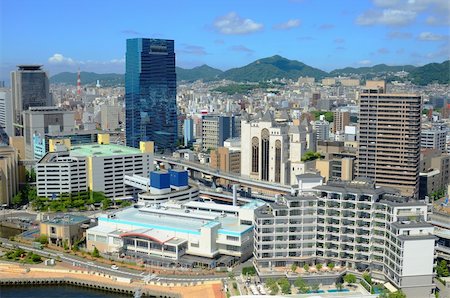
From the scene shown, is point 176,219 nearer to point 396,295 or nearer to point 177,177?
point 177,177

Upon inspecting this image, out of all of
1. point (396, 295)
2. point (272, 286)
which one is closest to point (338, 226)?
point (272, 286)

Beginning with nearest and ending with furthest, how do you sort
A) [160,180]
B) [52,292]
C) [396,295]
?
[396,295]
[52,292]
[160,180]

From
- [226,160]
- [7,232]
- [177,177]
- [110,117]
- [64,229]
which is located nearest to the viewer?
[64,229]

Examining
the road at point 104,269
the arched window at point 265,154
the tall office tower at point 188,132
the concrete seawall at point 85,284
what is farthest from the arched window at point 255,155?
the tall office tower at point 188,132

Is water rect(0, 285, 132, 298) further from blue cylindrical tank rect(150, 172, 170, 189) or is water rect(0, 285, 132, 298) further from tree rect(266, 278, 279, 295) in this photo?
blue cylindrical tank rect(150, 172, 170, 189)

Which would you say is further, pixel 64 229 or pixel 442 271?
pixel 64 229

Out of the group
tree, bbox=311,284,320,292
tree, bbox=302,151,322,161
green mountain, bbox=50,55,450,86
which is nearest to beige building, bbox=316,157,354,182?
tree, bbox=302,151,322,161
